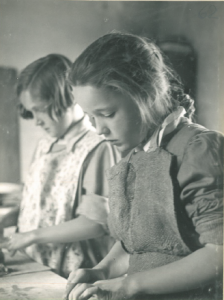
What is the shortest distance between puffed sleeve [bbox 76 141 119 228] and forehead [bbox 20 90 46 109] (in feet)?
0.84

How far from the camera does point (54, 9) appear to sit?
122 cm

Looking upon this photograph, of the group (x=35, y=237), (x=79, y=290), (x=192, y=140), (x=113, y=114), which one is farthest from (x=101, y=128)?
(x=79, y=290)

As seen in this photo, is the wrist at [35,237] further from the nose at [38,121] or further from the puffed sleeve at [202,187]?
the puffed sleeve at [202,187]

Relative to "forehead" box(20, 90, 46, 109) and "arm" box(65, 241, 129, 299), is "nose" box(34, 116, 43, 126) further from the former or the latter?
"arm" box(65, 241, 129, 299)

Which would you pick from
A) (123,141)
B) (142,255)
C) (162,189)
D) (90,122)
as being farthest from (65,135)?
(142,255)

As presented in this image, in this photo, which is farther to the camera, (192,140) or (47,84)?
(47,84)

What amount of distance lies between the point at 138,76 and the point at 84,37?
0.24 m

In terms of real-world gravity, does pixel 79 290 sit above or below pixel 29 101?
below

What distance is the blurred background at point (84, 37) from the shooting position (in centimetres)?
119

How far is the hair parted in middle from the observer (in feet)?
3.76

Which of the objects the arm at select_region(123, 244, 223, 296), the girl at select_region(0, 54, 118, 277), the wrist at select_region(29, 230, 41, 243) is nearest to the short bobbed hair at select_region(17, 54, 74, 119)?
the girl at select_region(0, 54, 118, 277)

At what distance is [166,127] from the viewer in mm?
1146

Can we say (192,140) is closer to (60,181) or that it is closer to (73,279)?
(60,181)

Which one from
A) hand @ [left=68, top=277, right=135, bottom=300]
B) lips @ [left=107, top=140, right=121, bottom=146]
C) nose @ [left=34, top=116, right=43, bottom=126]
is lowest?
hand @ [left=68, top=277, right=135, bottom=300]
